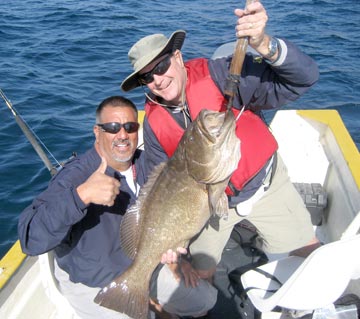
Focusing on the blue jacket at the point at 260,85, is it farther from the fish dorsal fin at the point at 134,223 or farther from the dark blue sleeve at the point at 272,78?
the fish dorsal fin at the point at 134,223

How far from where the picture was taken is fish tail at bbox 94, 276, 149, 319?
10.3ft

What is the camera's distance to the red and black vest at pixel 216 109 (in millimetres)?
3236

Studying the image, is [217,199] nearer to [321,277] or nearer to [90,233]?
[321,277]

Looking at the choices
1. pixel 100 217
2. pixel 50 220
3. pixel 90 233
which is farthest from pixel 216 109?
pixel 50 220

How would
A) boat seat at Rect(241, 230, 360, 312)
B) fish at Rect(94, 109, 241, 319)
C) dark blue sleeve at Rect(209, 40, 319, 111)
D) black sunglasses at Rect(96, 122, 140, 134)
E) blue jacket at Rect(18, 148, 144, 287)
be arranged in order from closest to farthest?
boat seat at Rect(241, 230, 360, 312) → dark blue sleeve at Rect(209, 40, 319, 111) → fish at Rect(94, 109, 241, 319) → blue jacket at Rect(18, 148, 144, 287) → black sunglasses at Rect(96, 122, 140, 134)

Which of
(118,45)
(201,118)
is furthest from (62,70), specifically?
(201,118)

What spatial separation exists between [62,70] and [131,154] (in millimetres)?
8092

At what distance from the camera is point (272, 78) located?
307 centimetres

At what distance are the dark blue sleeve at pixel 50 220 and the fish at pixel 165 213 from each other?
21.1 inches

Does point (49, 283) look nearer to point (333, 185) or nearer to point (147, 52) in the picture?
point (147, 52)

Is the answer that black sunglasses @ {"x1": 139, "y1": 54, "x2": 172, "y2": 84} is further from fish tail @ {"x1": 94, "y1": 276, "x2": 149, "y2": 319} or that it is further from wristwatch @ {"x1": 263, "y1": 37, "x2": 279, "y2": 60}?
fish tail @ {"x1": 94, "y1": 276, "x2": 149, "y2": 319}

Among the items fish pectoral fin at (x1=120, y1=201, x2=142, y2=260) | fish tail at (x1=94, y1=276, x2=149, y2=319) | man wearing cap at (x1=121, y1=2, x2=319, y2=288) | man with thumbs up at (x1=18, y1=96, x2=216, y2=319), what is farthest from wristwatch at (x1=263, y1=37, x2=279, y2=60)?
fish tail at (x1=94, y1=276, x2=149, y2=319)

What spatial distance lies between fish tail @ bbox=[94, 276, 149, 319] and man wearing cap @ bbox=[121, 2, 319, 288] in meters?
0.76

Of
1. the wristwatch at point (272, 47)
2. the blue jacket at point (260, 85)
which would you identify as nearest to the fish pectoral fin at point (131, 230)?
the blue jacket at point (260, 85)
